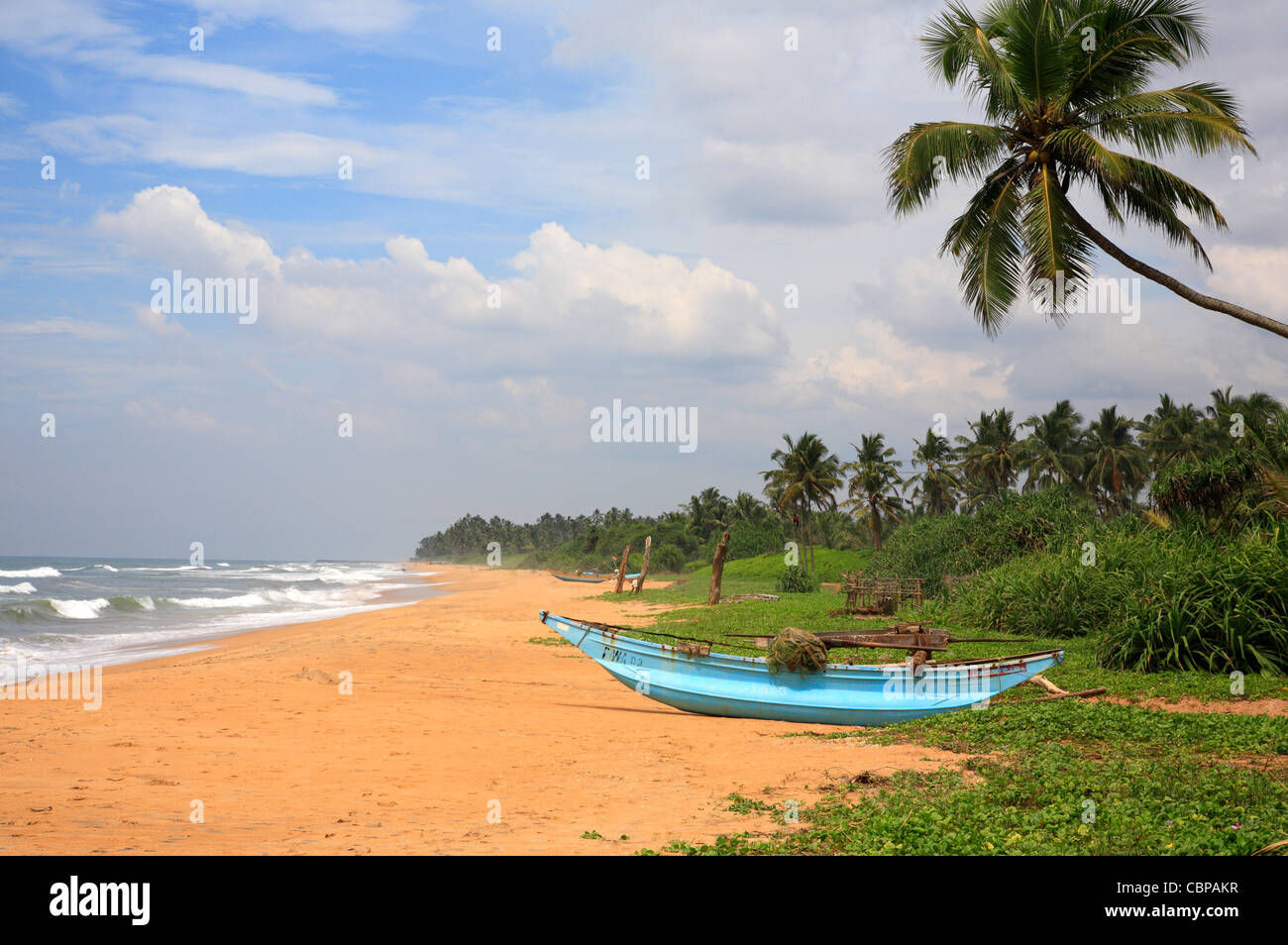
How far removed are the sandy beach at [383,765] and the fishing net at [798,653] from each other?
0.86m

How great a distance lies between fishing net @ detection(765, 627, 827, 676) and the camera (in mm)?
11773

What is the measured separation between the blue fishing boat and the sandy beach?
330 mm

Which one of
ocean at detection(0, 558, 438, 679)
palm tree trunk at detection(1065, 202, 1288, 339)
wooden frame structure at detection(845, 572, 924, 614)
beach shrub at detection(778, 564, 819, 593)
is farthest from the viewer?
beach shrub at detection(778, 564, 819, 593)

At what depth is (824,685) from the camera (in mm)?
11781

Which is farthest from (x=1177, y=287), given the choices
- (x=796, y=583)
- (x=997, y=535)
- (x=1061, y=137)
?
(x=796, y=583)

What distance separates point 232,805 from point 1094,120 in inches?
605

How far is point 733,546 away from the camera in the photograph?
6172 cm

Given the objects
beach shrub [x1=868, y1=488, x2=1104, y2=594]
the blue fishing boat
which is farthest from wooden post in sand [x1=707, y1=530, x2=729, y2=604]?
the blue fishing boat

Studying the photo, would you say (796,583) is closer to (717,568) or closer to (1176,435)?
(717,568)

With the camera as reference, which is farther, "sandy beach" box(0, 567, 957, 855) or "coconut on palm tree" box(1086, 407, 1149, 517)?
"coconut on palm tree" box(1086, 407, 1149, 517)

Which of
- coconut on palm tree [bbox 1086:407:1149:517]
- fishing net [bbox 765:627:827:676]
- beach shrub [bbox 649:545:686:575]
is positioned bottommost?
beach shrub [bbox 649:545:686:575]

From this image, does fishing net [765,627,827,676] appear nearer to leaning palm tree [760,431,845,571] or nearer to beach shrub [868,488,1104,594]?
beach shrub [868,488,1104,594]

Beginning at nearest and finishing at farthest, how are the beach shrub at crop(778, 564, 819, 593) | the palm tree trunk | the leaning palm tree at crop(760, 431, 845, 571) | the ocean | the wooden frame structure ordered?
the palm tree trunk → the ocean → the wooden frame structure → the beach shrub at crop(778, 564, 819, 593) → the leaning palm tree at crop(760, 431, 845, 571)
